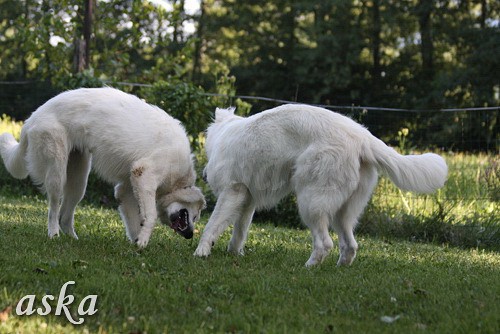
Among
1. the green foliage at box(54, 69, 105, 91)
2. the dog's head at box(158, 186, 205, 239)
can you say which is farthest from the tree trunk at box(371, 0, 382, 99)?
the dog's head at box(158, 186, 205, 239)

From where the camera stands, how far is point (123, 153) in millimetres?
6137

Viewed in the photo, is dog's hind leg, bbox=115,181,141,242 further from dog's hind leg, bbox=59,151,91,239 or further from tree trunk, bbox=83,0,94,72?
tree trunk, bbox=83,0,94,72

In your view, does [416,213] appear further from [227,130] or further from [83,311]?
[83,311]

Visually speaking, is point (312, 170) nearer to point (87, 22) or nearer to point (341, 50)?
point (87, 22)

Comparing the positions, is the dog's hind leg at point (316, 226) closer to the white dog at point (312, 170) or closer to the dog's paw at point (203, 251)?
the white dog at point (312, 170)

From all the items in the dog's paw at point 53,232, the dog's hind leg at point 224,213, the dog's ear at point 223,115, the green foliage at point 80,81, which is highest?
the dog's ear at point 223,115

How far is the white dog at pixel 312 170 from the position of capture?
5262mm

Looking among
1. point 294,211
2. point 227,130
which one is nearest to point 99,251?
point 227,130

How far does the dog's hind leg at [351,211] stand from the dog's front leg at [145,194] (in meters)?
1.69

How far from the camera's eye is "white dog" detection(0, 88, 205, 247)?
6.10 meters

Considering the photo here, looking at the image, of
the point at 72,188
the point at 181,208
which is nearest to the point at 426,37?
the point at 181,208

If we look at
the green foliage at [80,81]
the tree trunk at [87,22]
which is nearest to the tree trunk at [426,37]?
the tree trunk at [87,22]

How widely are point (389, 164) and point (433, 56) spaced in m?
27.0

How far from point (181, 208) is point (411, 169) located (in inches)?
92.2
